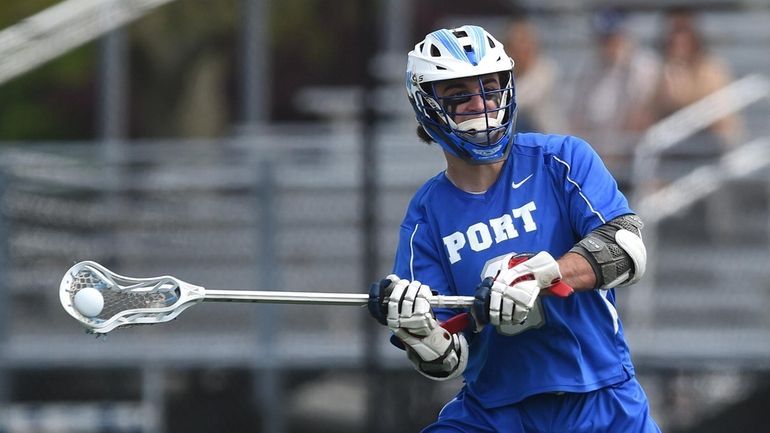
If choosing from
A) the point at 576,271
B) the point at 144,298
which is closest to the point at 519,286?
the point at 576,271

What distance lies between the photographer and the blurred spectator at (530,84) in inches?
376

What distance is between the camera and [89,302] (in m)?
4.98

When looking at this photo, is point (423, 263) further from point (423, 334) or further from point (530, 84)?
point (530, 84)

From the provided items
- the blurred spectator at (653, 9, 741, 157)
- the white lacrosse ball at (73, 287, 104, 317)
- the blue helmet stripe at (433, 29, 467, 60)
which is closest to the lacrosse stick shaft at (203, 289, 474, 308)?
the white lacrosse ball at (73, 287, 104, 317)

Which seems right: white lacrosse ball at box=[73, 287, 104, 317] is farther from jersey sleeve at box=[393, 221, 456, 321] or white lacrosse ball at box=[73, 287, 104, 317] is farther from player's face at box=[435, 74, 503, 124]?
player's face at box=[435, 74, 503, 124]

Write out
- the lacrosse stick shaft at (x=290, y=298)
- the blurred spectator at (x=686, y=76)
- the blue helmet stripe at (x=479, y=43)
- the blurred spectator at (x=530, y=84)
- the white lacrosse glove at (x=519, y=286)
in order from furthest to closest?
1. the blurred spectator at (x=686, y=76)
2. the blurred spectator at (x=530, y=84)
3. the blue helmet stripe at (x=479, y=43)
4. the lacrosse stick shaft at (x=290, y=298)
5. the white lacrosse glove at (x=519, y=286)

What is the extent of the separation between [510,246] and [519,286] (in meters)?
0.37

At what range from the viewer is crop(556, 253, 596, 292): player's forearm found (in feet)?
15.5

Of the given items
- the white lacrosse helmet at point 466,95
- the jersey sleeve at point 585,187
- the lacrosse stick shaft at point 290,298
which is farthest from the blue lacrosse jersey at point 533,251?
the lacrosse stick shaft at point 290,298

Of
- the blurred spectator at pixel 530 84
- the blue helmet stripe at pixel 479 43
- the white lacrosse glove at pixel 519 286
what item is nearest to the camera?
the white lacrosse glove at pixel 519 286

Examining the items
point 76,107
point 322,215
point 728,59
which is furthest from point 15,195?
point 76,107

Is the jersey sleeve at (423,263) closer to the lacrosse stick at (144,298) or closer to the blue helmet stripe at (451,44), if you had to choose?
the lacrosse stick at (144,298)

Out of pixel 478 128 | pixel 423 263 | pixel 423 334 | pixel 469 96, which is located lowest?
pixel 423 334

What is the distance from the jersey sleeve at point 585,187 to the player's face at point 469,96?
287mm
